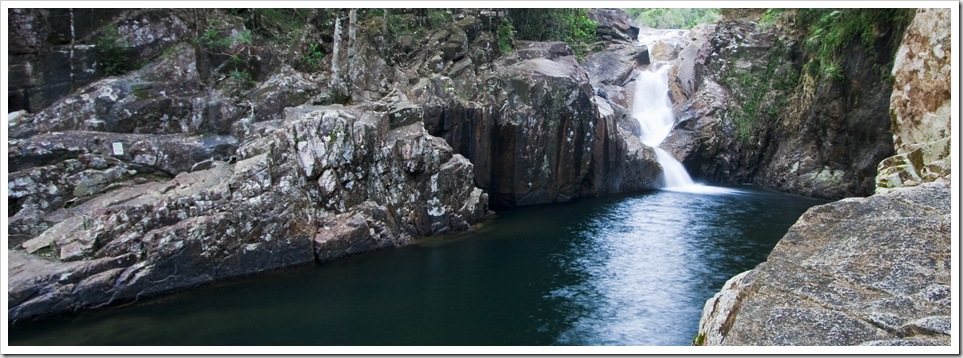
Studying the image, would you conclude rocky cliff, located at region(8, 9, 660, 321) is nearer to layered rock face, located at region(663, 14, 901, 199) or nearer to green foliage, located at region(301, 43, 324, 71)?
green foliage, located at region(301, 43, 324, 71)

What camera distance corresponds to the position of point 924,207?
260 inches

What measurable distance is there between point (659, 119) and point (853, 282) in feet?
87.1

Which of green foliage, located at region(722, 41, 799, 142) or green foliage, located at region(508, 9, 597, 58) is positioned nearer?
green foliage, located at region(508, 9, 597, 58)

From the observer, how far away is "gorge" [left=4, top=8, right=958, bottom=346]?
273 inches

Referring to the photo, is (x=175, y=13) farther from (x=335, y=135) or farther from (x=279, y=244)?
(x=279, y=244)

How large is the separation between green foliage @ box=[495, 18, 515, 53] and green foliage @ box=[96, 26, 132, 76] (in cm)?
1327

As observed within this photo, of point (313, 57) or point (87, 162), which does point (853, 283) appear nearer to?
point (87, 162)

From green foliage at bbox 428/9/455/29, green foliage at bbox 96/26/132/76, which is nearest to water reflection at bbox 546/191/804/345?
green foliage at bbox 428/9/455/29

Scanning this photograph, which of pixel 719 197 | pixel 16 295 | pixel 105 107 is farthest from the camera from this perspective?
pixel 719 197

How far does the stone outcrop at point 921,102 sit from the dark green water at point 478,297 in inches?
163

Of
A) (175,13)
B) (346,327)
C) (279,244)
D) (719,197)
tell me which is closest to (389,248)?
(279,244)

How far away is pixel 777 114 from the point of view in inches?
1125

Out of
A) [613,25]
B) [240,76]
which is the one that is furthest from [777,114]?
[240,76]

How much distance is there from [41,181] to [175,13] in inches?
254
